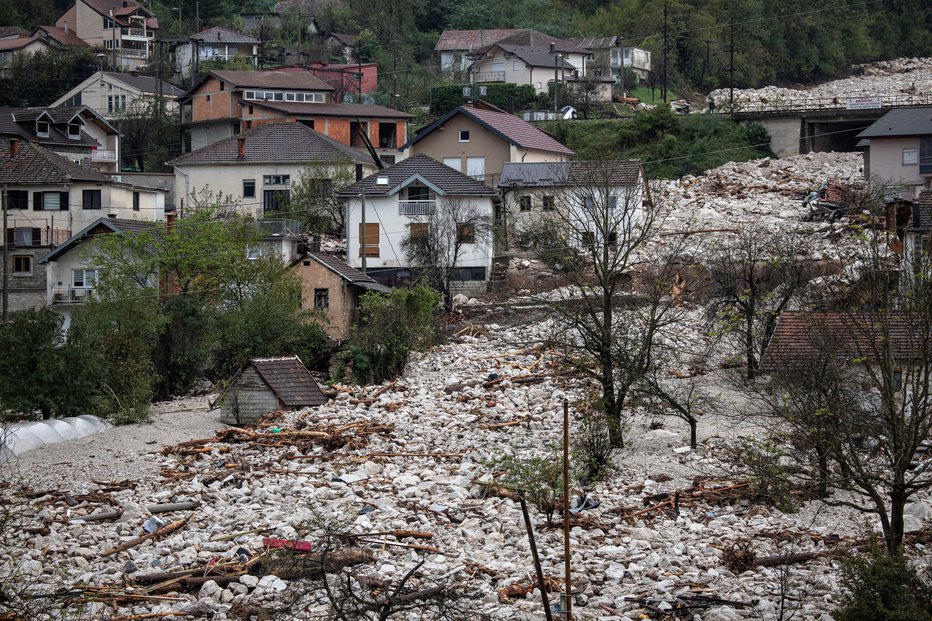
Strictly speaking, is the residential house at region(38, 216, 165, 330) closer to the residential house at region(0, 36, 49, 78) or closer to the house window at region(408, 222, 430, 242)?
the house window at region(408, 222, 430, 242)

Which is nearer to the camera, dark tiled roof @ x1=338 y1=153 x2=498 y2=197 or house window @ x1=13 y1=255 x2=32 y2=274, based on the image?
dark tiled roof @ x1=338 y1=153 x2=498 y2=197

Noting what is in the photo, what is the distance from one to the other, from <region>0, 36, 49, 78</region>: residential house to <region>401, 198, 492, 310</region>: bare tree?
142ft

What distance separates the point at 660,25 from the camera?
7819 centimetres

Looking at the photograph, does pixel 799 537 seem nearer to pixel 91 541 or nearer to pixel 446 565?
pixel 446 565

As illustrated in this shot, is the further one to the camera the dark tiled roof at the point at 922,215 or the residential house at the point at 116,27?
the residential house at the point at 116,27

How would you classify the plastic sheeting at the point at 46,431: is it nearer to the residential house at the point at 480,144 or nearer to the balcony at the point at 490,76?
the residential house at the point at 480,144

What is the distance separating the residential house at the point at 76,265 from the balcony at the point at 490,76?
31.5 meters

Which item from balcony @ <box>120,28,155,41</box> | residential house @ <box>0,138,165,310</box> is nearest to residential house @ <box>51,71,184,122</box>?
balcony @ <box>120,28,155,41</box>

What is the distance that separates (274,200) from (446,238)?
11.0m

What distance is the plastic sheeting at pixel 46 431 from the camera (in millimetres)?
22359

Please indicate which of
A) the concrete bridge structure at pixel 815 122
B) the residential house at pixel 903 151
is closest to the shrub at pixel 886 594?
the residential house at pixel 903 151

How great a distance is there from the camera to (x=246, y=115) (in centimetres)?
5709

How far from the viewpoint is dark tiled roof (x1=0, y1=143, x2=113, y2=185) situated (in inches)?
1789

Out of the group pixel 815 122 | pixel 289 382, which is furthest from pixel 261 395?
pixel 815 122
